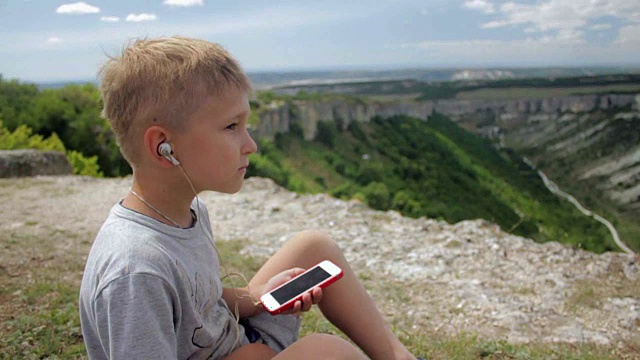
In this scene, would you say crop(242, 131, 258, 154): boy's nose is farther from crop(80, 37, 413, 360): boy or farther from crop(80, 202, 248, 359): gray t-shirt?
crop(80, 202, 248, 359): gray t-shirt

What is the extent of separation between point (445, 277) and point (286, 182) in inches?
896

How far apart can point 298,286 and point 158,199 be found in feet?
1.90

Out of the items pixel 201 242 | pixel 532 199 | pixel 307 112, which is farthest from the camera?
pixel 532 199

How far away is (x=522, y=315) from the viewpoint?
4035mm

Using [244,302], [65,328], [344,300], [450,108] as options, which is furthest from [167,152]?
[450,108]

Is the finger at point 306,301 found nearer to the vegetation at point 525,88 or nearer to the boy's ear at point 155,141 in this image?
the boy's ear at point 155,141

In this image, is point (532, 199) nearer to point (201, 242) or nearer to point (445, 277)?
point (445, 277)

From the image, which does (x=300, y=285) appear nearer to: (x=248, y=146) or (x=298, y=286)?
(x=298, y=286)

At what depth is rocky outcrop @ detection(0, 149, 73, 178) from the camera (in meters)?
9.08

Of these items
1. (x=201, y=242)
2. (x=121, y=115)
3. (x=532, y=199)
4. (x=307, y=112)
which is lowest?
(x=532, y=199)

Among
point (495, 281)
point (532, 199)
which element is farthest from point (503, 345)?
point (532, 199)

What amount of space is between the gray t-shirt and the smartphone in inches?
7.4

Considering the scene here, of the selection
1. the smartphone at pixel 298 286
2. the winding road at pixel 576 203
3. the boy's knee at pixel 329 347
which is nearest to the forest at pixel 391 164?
the winding road at pixel 576 203

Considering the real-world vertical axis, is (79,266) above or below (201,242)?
below
